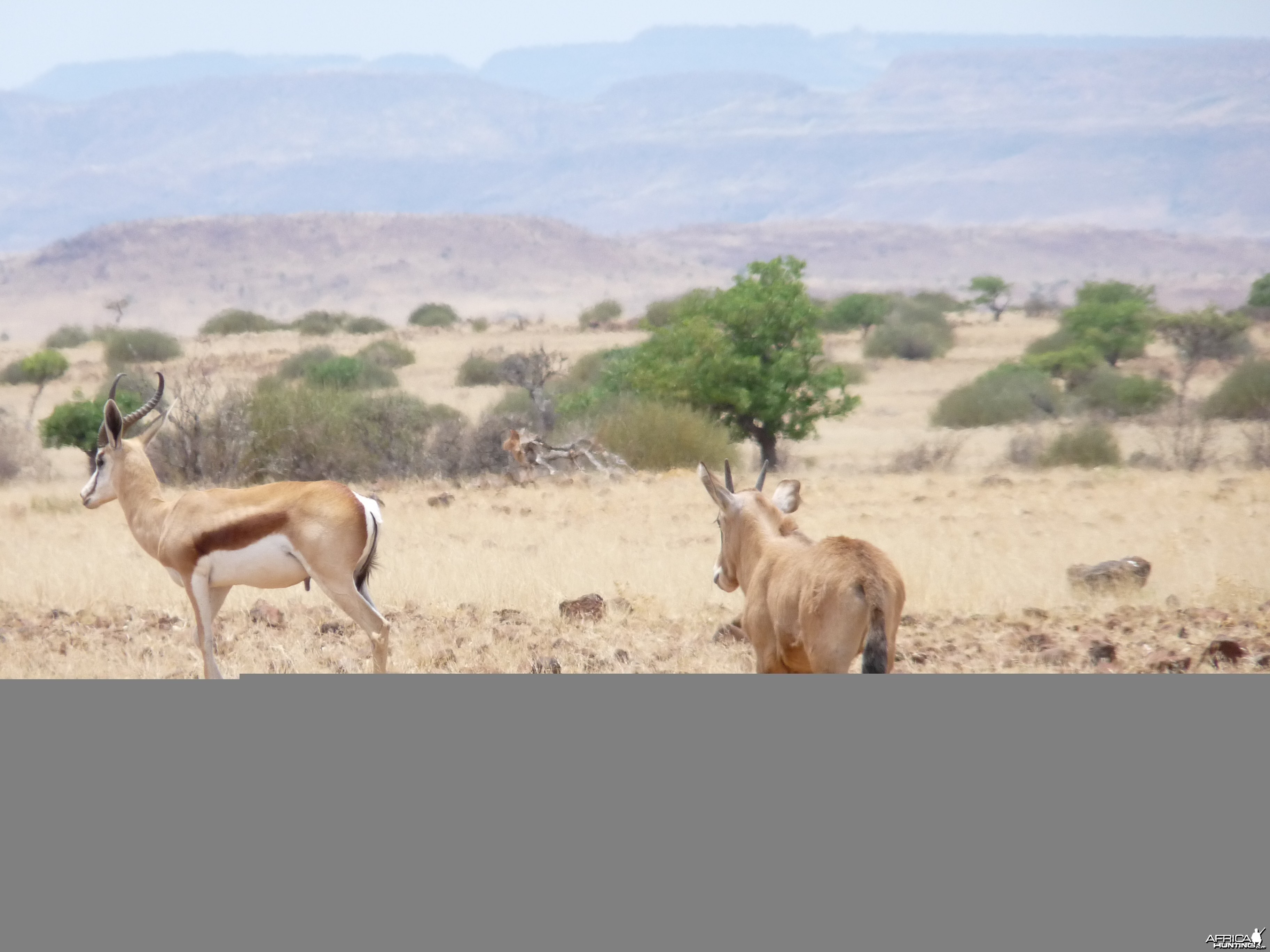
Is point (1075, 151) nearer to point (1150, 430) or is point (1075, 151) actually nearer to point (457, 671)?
point (1150, 430)

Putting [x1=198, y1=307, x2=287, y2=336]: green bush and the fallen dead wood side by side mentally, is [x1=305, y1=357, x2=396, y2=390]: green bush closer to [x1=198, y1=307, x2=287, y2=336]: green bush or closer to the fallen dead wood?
the fallen dead wood

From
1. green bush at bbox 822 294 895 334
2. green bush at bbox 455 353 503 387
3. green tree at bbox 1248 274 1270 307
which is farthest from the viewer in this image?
green tree at bbox 1248 274 1270 307

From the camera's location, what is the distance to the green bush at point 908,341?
48.7m

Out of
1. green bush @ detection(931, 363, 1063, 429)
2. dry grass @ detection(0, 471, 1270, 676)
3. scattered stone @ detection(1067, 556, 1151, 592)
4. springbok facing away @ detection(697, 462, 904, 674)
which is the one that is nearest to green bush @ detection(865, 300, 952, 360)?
green bush @ detection(931, 363, 1063, 429)

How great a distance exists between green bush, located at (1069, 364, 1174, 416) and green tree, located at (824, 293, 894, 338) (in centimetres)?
2318

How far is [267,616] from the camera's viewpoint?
10258mm

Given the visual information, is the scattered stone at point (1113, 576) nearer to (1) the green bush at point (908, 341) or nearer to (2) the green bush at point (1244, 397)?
(2) the green bush at point (1244, 397)

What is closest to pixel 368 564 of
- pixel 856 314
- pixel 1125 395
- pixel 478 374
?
pixel 1125 395

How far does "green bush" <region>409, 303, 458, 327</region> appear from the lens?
2879 inches

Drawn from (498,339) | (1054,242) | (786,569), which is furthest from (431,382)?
(1054,242)

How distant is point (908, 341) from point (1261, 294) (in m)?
19.2

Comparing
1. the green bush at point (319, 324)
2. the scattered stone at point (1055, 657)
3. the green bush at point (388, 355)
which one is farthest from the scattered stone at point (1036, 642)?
the green bush at point (319, 324)

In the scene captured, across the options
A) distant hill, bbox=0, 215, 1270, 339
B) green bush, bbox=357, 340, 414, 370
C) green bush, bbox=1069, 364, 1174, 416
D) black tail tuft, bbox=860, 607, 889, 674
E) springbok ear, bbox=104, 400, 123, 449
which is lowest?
distant hill, bbox=0, 215, 1270, 339

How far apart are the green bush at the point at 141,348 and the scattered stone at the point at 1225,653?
137 feet
